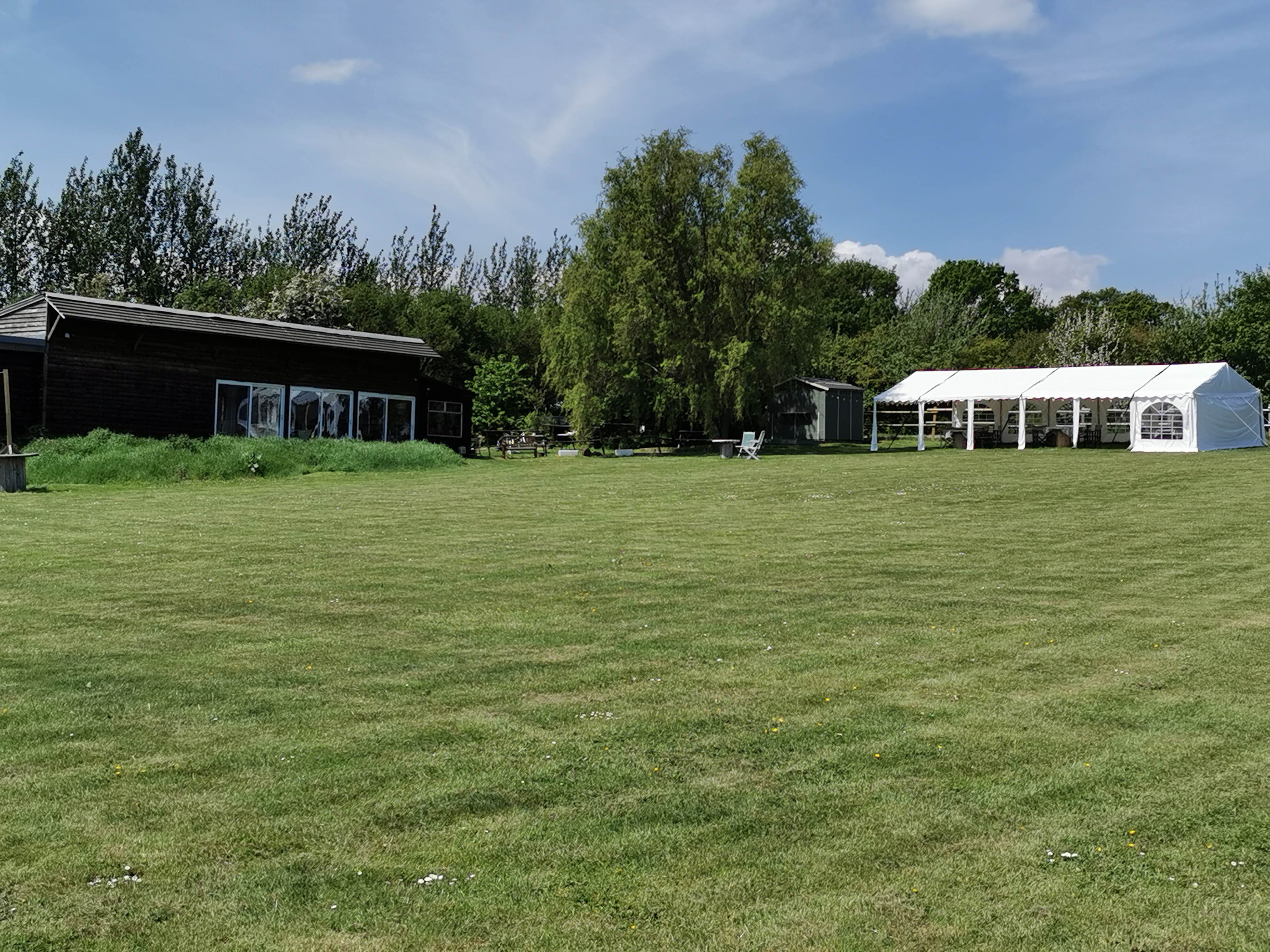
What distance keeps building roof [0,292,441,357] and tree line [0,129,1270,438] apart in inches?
293

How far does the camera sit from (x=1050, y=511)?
59.6 ft

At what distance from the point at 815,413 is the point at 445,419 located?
1831cm

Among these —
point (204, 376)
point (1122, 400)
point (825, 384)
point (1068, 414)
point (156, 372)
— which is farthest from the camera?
point (825, 384)

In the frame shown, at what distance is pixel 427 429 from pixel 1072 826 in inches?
1437

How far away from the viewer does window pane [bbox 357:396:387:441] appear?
37125 mm

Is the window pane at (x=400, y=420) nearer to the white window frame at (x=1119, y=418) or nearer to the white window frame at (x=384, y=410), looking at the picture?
the white window frame at (x=384, y=410)

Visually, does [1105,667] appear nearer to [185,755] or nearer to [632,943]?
[632,943]

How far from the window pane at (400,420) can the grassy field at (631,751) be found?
2537 centimetres

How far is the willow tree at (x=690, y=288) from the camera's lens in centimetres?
4038

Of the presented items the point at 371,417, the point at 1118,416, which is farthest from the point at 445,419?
the point at 1118,416

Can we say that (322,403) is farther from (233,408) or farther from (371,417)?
(233,408)

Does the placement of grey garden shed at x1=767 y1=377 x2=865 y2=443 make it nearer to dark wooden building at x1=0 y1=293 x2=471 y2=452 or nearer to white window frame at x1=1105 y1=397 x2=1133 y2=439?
white window frame at x1=1105 y1=397 x2=1133 y2=439

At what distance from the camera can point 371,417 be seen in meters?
37.5

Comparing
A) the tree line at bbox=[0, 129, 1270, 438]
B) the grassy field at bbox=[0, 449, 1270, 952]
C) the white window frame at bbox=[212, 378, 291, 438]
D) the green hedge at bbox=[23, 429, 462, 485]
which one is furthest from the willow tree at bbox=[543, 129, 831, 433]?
the grassy field at bbox=[0, 449, 1270, 952]
